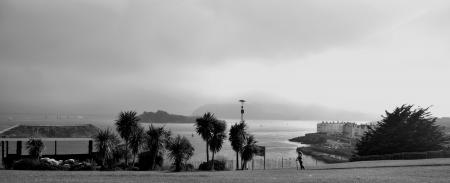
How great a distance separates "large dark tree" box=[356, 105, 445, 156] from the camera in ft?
161

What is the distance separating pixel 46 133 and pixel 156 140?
50.1ft

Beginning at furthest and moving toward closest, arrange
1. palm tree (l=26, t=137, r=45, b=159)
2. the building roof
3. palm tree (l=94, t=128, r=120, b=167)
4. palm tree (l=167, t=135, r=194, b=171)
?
1. the building roof
2. palm tree (l=94, t=128, r=120, b=167)
3. palm tree (l=167, t=135, r=194, b=171)
4. palm tree (l=26, t=137, r=45, b=159)

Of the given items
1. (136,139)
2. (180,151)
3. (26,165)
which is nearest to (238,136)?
(180,151)

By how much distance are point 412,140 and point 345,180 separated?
120ft

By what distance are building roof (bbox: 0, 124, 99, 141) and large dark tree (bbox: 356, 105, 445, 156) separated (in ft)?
123

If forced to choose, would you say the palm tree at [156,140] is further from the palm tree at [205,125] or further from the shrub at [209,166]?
the shrub at [209,166]

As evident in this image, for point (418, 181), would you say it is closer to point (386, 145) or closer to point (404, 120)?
point (386, 145)

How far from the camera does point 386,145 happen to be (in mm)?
50750

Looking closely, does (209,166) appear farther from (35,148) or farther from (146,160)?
(35,148)

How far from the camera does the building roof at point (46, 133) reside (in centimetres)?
4875

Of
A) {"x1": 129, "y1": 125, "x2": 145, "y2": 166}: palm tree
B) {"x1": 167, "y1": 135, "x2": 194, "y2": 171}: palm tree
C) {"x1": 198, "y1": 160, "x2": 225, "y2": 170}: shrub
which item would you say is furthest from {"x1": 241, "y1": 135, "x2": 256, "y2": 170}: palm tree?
{"x1": 129, "y1": 125, "x2": 145, "y2": 166}: palm tree

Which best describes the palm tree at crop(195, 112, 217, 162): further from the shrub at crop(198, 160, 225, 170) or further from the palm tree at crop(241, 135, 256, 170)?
the palm tree at crop(241, 135, 256, 170)

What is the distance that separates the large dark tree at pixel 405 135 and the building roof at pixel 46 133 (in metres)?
37.6

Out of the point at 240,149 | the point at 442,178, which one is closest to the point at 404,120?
the point at 240,149
